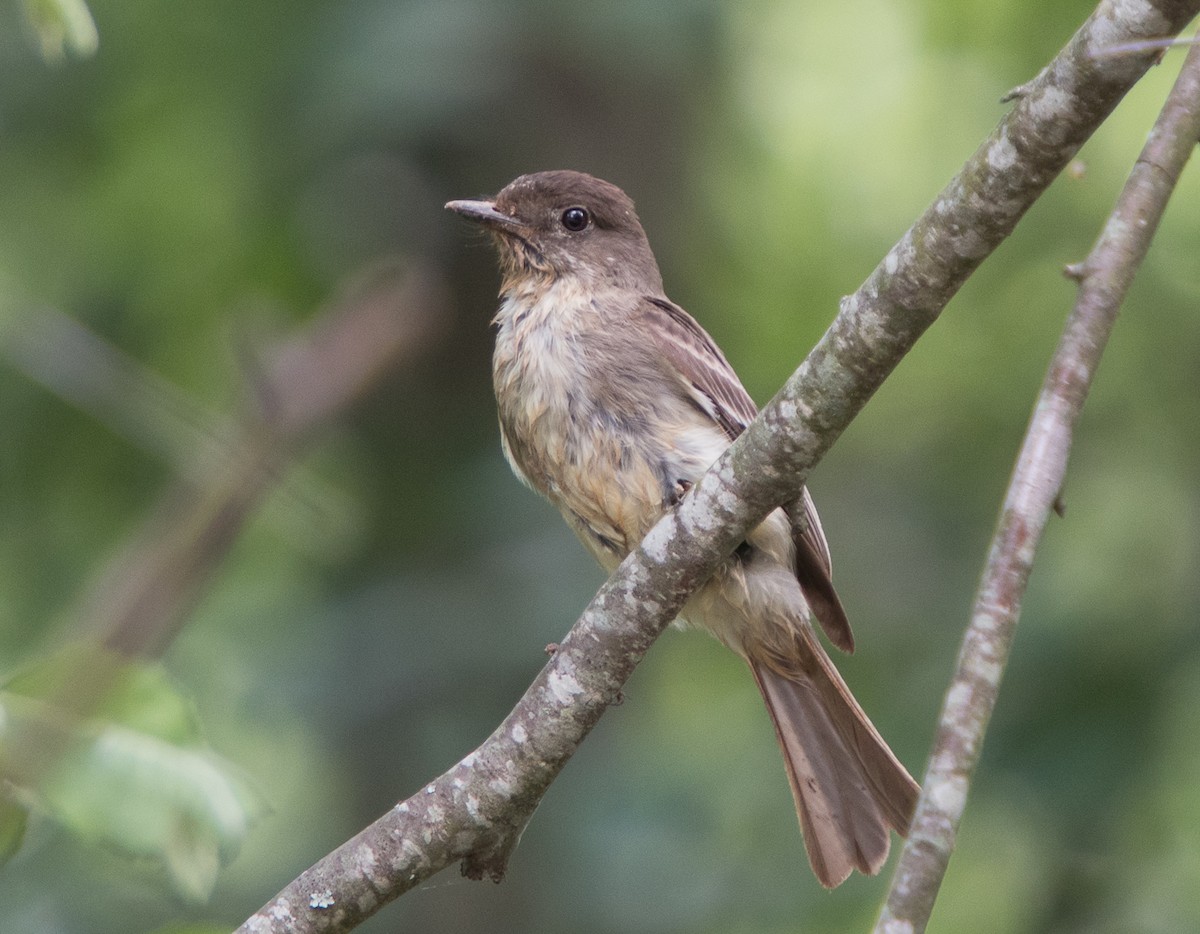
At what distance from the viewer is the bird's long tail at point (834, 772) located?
461 cm

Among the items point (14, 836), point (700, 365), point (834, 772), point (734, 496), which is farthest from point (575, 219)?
point (14, 836)

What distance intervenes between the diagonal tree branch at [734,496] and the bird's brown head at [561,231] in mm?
1968

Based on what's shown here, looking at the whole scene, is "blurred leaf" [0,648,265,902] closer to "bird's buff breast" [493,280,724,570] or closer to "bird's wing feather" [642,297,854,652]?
"bird's buff breast" [493,280,724,570]

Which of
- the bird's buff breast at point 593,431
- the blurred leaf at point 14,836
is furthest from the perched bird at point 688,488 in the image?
the blurred leaf at point 14,836

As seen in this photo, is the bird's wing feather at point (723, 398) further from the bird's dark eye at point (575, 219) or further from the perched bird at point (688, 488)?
the bird's dark eye at point (575, 219)

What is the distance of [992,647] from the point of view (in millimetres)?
2787

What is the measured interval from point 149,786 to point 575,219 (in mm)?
3165

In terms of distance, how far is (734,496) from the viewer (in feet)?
10.9

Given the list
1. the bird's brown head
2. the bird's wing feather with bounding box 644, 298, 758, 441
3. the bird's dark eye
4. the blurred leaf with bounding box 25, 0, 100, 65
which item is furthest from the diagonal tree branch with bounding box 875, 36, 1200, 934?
the bird's dark eye

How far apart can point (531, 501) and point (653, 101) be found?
209 cm

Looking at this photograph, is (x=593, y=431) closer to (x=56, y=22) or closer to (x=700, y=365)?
(x=700, y=365)

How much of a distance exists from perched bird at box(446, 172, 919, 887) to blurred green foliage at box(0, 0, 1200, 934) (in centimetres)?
137

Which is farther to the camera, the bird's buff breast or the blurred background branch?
the bird's buff breast

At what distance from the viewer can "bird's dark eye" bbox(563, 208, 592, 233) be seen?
5.45m
